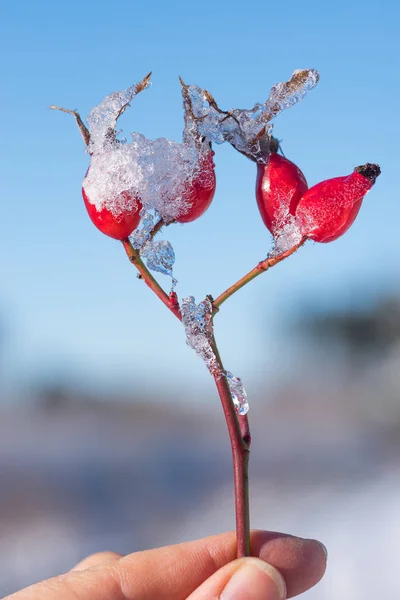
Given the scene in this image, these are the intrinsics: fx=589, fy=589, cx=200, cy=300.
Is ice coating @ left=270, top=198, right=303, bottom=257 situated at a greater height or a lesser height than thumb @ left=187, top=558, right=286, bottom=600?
greater

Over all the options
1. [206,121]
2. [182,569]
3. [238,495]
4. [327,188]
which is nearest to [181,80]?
[206,121]

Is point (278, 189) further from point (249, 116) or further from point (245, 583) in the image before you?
point (245, 583)

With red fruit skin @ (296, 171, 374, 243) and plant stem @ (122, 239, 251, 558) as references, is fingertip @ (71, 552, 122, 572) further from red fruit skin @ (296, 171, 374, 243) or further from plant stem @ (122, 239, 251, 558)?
red fruit skin @ (296, 171, 374, 243)

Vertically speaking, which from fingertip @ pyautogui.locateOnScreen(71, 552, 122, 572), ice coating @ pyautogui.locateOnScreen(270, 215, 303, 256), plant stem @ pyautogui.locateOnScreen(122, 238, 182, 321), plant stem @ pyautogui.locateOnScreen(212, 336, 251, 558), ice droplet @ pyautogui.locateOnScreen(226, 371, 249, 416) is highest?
ice coating @ pyautogui.locateOnScreen(270, 215, 303, 256)

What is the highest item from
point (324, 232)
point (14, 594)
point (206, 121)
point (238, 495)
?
point (206, 121)

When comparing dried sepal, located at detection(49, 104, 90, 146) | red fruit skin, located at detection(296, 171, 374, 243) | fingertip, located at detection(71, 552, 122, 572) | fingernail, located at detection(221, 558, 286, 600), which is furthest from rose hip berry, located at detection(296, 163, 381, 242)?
fingertip, located at detection(71, 552, 122, 572)

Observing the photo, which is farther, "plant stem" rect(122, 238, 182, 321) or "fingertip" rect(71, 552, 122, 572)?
"fingertip" rect(71, 552, 122, 572)

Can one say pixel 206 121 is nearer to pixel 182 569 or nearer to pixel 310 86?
pixel 310 86
